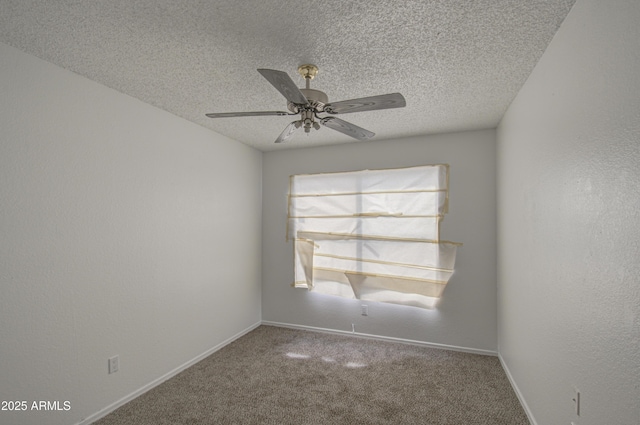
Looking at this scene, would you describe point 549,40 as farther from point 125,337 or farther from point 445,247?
point 125,337

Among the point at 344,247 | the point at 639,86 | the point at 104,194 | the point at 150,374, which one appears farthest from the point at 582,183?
the point at 150,374

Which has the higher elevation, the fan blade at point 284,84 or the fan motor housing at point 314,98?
the fan motor housing at point 314,98

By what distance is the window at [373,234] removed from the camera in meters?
3.32

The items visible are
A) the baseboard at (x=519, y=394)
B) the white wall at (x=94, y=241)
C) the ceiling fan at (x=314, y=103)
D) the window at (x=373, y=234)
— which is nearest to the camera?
the ceiling fan at (x=314, y=103)

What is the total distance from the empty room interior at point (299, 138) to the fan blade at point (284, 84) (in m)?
0.02

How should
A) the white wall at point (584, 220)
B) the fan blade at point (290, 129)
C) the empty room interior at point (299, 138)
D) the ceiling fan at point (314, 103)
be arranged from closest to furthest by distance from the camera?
the white wall at point (584, 220) → the empty room interior at point (299, 138) → the ceiling fan at point (314, 103) → the fan blade at point (290, 129)

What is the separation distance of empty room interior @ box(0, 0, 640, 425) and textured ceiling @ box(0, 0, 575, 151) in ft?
0.04

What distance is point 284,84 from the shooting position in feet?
4.89

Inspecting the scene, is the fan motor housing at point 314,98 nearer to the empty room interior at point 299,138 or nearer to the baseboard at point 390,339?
the empty room interior at point 299,138

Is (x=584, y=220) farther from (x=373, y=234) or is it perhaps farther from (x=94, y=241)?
(x=94, y=241)

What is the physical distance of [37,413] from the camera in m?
1.79

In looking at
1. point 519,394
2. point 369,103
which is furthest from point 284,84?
point 519,394

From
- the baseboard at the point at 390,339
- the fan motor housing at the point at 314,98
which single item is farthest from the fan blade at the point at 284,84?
the baseboard at the point at 390,339

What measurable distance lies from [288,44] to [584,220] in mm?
1637
